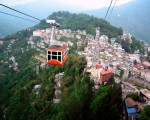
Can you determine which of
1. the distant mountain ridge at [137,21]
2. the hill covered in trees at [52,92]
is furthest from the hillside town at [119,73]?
the distant mountain ridge at [137,21]

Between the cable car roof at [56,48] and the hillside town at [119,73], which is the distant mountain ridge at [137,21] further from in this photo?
the cable car roof at [56,48]

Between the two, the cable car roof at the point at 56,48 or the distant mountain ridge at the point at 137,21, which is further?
the distant mountain ridge at the point at 137,21

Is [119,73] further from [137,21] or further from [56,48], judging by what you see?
[137,21]

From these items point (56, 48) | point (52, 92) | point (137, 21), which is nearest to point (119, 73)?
point (52, 92)

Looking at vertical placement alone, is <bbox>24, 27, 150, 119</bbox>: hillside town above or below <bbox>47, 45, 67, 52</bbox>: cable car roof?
below

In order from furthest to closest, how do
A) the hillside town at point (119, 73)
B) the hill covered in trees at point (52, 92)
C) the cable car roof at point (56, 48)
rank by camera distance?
the hillside town at point (119, 73)
the hill covered in trees at point (52, 92)
the cable car roof at point (56, 48)

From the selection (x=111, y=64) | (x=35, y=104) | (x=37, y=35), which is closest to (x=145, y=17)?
(x=37, y=35)

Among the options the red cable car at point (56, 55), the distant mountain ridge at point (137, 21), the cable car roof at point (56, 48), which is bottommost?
the distant mountain ridge at point (137, 21)

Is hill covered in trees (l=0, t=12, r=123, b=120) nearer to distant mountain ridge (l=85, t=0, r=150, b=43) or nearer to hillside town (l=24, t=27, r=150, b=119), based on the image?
hillside town (l=24, t=27, r=150, b=119)

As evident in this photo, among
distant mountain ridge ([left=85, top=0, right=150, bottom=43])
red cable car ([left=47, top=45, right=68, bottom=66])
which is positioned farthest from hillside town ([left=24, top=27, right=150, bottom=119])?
distant mountain ridge ([left=85, top=0, right=150, bottom=43])
